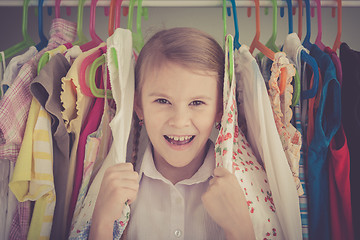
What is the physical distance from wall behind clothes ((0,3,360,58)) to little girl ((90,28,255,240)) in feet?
1.62

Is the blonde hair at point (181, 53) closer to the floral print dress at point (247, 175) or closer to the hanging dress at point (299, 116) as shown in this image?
the floral print dress at point (247, 175)

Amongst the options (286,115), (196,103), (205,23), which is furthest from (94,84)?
(205,23)

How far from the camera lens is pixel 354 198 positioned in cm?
74

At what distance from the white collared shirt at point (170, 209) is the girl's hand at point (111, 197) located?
0.46 ft

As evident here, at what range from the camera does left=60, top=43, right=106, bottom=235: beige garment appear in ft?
2.58

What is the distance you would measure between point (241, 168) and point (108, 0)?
64 centimetres

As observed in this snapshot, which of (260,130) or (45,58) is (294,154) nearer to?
(260,130)

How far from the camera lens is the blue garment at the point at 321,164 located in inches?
29.3

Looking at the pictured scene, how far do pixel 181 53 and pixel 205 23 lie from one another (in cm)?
59

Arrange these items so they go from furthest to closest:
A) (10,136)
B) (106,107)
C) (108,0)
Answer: (108,0)
(106,107)
(10,136)

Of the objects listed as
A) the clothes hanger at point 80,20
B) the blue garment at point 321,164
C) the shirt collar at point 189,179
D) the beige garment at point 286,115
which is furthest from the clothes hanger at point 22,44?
the blue garment at point 321,164

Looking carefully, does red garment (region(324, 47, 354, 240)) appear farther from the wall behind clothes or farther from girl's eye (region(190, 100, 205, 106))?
the wall behind clothes

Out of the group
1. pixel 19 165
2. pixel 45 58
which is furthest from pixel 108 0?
pixel 19 165

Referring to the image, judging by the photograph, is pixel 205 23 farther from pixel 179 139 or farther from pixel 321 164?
pixel 321 164
